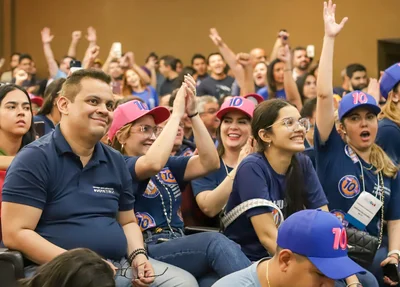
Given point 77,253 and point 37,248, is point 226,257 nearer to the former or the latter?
point 37,248

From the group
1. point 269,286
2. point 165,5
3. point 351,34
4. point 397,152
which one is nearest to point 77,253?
point 269,286

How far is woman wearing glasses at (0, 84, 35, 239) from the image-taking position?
3705mm

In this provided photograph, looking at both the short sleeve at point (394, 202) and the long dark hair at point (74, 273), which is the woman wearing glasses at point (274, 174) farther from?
the long dark hair at point (74, 273)

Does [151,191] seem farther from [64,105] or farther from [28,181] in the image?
[28,181]

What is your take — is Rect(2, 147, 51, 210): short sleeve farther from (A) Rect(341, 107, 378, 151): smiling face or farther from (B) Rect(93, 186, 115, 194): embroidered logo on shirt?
(A) Rect(341, 107, 378, 151): smiling face

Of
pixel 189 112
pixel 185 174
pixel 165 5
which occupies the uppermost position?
pixel 165 5

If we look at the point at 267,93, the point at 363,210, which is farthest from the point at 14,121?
the point at 267,93

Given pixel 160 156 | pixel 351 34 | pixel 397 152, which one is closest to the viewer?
pixel 160 156

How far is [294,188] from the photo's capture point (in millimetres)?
3502

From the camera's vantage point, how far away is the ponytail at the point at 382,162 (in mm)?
3941

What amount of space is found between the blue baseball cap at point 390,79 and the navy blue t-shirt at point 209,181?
1.18 meters

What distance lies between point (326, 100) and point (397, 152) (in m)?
0.75

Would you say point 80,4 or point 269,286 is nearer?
point 269,286

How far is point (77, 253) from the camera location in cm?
194
